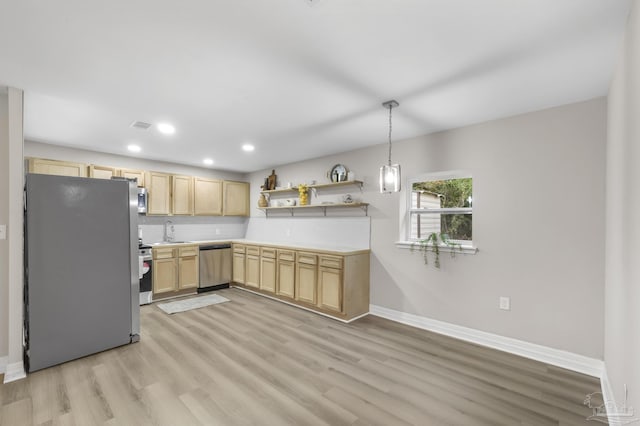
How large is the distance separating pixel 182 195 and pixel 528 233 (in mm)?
5390

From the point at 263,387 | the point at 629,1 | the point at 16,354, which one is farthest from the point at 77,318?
the point at 629,1

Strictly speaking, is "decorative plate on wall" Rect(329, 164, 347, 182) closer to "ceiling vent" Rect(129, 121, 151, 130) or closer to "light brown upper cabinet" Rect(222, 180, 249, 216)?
"light brown upper cabinet" Rect(222, 180, 249, 216)

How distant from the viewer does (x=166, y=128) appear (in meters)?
3.54

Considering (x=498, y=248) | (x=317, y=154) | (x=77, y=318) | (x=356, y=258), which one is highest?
(x=317, y=154)

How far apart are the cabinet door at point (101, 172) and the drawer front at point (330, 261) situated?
3641mm

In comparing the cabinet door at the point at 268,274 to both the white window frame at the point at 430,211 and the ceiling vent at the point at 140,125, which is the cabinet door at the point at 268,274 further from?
the ceiling vent at the point at 140,125

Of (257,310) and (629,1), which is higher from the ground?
(629,1)

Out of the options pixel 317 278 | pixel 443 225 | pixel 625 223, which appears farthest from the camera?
pixel 317 278

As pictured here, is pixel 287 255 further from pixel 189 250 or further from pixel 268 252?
pixel 189 250

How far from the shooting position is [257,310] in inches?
169

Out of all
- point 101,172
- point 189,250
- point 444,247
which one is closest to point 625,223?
point 444,247

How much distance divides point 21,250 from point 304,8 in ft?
10.0

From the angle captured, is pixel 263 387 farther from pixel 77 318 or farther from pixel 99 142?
pixel 99 142

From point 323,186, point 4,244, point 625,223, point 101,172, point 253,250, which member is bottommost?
point 253,250
